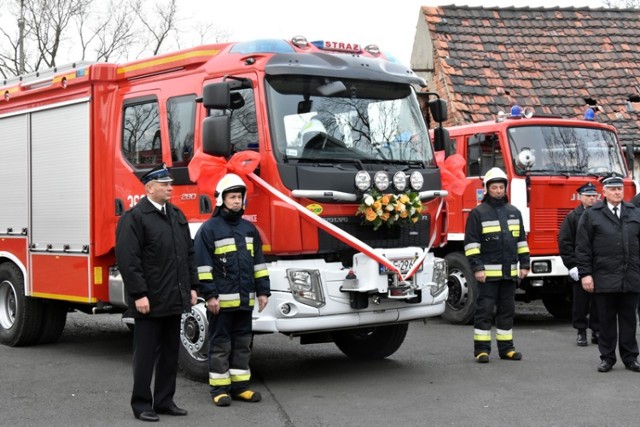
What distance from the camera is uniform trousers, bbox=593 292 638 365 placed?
904 cm

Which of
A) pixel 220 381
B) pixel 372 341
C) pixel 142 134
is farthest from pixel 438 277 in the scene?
pixel 142 134

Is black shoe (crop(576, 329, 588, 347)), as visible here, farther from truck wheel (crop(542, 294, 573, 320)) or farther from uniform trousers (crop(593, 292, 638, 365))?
truck wheel (crop(542, 294, 573, 320))

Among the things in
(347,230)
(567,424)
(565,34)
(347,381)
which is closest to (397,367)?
(347,381)

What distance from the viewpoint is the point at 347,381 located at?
8641 millimetres

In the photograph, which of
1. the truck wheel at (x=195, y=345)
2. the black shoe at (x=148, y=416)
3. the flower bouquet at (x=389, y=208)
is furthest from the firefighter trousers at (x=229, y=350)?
the flower bouquet at (x=389, y=208)

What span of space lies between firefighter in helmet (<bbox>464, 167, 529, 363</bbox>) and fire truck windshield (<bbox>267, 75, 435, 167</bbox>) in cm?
104

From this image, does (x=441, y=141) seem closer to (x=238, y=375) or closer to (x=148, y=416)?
(x=238, y=375)

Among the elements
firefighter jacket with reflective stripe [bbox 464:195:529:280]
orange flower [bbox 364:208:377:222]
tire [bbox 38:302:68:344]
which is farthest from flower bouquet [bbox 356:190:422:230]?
tire [bbox 38:302:68:344]

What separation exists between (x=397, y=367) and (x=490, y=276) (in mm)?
1319

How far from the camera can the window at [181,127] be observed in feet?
28.2

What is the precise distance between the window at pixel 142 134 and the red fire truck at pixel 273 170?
16mm

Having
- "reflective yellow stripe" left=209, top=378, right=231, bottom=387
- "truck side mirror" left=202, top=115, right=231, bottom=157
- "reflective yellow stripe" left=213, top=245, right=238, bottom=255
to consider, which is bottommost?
"reflective yellow stripe" left=209, top=378, right=231, bottom=387

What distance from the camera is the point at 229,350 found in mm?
7637

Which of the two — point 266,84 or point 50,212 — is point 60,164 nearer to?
point 50,212
